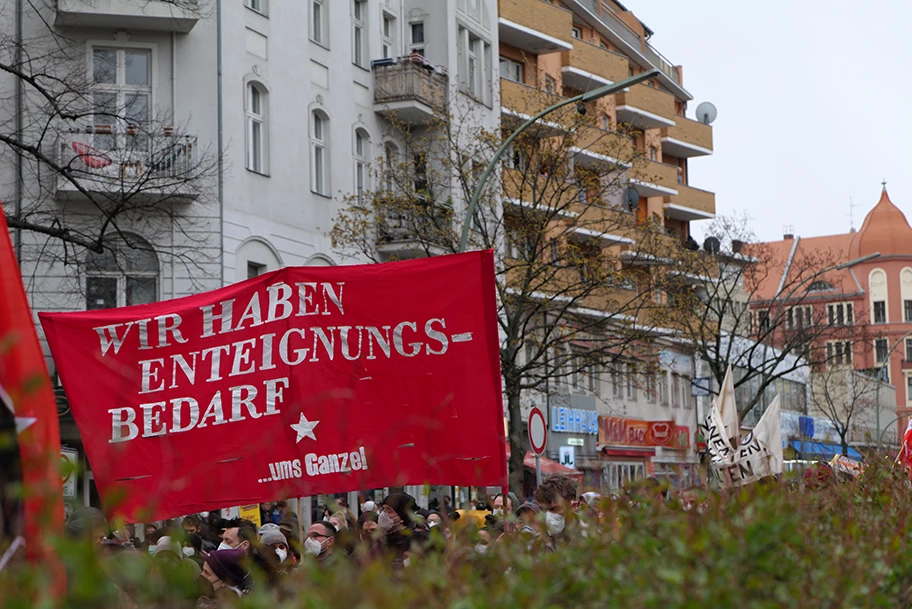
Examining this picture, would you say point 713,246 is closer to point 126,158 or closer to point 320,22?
point 320,22

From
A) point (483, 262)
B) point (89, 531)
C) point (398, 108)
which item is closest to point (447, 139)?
point (398, 108)

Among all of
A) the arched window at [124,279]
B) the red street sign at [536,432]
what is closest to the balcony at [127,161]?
the arched window at [124,279]

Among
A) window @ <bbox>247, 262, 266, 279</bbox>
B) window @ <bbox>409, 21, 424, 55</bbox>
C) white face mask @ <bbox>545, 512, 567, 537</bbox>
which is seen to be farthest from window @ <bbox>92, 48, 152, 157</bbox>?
white face mask @ <bbox>545, 512, 567, 537</bbox>

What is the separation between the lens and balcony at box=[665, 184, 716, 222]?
199 feet

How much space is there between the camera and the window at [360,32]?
35.1 meters

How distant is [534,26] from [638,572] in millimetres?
43894

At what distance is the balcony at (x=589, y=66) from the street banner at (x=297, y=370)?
138ft

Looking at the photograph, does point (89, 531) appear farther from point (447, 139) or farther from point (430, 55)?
point (430, 55)

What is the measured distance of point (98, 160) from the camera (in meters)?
27.4

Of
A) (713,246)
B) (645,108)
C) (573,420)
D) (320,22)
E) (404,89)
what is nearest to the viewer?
(320,22)

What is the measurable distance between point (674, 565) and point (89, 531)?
177cm

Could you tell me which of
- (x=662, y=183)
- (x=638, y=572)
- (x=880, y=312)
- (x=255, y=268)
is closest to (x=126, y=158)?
(x=255, y=268)

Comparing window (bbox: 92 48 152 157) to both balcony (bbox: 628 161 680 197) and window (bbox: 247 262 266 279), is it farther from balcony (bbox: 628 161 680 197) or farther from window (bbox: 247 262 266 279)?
balcony (bbox: 628 161 680 197)

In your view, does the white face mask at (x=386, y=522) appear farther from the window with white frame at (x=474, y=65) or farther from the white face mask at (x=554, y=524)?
the window with white frame at (x=474, y=65)
